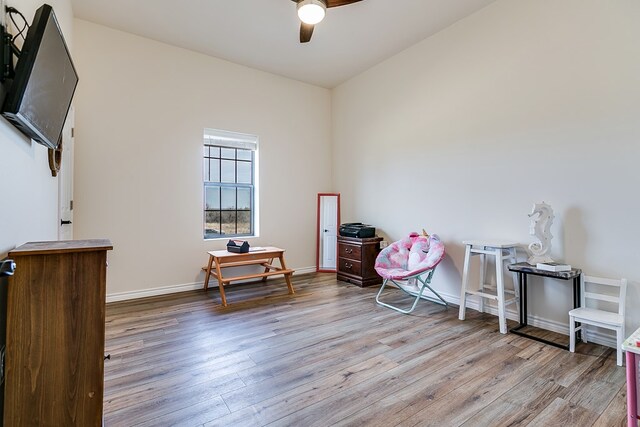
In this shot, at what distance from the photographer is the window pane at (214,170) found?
4422 mm

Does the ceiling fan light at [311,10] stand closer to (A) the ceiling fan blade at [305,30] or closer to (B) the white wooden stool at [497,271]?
(A) the ceiling fan blade at [305,30]

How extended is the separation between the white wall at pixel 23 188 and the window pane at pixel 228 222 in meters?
2.22

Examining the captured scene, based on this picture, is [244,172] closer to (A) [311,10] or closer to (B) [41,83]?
(A) [311,10]

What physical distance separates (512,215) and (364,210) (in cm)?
216

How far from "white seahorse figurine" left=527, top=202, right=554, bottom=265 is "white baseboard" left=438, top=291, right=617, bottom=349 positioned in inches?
24.4

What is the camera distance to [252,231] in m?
4.77

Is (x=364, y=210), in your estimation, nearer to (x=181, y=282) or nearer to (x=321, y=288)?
(x=321, y=288)

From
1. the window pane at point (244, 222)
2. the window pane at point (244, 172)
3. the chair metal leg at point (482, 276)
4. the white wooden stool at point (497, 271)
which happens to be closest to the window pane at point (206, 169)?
the window pane at point (244, 172)

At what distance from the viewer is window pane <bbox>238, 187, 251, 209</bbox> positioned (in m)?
4.68

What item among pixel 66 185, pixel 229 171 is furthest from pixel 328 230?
pixel 66 185

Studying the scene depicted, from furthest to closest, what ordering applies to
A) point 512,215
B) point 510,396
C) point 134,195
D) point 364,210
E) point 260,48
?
point 364,210
point 260,48
point 134,195
point 512,215
point 510,396

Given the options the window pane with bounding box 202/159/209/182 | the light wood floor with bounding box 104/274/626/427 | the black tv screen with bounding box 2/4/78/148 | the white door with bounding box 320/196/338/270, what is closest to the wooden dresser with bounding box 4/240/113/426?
the light wood floor with bounding box 104/274/626/427

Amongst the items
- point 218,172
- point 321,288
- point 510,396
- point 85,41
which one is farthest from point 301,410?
point 85,41

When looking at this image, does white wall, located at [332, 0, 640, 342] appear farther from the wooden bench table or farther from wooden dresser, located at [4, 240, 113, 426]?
wooden dresser, located at [4, 240, 113, 426]
